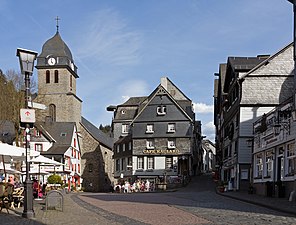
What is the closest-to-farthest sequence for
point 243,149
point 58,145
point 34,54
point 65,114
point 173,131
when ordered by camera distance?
point 34,54, point 243,149, point 173,131, point 58,145, point 65,114

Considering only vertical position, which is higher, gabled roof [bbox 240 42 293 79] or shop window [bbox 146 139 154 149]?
gabled roof [bbox 240 42 293 79]

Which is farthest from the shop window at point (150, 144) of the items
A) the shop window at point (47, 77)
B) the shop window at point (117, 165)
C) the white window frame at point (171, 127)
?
the shop window at point (47, 77)

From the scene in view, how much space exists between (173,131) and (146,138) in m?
3.73

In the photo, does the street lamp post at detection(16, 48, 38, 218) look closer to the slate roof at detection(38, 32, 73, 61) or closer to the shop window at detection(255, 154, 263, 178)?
the shop window at detection(255, 154, 263, 178)

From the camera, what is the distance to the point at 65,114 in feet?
276

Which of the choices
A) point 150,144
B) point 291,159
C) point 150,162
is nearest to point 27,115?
point 291,159

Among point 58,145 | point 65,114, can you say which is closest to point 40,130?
point 58,145

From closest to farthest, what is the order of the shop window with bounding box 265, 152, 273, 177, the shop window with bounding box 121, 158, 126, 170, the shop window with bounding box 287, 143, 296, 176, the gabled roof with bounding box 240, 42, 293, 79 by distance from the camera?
the shop window with bounding box 287, 143, 296, 176, the shop window with bounding box 265, 152, 273, 177, the gabled roof with bounding box 240, 42, 293, 79, the shop window with bounding box 121, 158, 126, 170

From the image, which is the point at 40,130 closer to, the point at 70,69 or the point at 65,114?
the point at 65,114

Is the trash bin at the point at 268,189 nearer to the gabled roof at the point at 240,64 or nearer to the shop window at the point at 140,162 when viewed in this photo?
the gabled roof at the point at 240,64

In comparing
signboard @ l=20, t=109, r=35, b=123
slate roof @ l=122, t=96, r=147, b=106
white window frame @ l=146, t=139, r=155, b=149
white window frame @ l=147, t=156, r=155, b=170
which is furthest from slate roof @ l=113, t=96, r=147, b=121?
signboard @ l=20, t=109, r=35, b=123

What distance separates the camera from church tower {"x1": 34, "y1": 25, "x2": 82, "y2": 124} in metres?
84.8

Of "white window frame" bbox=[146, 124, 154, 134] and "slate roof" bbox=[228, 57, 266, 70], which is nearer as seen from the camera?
"slate roof" bbox=[228, 57, 266, 70]

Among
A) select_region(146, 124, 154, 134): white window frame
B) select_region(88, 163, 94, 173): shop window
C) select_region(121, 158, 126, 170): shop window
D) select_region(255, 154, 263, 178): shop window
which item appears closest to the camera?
select_region(255, 154, 263, 178): shop window
